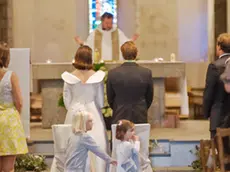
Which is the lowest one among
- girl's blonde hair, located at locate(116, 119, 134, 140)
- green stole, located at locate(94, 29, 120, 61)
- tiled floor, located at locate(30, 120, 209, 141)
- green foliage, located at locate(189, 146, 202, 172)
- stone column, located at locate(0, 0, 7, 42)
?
green foliage, located at locate(189, 146, 202, 172)

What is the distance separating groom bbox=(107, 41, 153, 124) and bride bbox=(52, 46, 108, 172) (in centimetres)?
23

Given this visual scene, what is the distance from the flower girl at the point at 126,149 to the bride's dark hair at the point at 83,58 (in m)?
0.99

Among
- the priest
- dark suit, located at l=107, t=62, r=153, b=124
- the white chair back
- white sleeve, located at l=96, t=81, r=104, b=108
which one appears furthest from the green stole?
the white chair back

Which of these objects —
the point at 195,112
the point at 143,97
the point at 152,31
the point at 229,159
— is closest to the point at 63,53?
the point at 152,31

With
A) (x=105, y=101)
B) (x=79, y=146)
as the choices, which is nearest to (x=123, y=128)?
(x=79, y=146)

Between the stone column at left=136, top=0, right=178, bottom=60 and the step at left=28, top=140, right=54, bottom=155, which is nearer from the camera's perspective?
the step at left=28, top=140, right=54, bottom=155

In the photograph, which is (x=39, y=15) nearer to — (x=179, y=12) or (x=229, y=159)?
(x=179, y=12)

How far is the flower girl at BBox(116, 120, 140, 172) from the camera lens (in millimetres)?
5781

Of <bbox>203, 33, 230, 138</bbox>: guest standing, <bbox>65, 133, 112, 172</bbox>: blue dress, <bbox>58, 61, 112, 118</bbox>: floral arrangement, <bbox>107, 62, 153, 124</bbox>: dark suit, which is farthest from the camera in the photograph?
<bbox>58, 61, 112, 118</bbox>: floral arrangement

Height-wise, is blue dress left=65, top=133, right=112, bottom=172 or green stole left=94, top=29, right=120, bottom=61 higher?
green stole left=94, top=29, right=120, bottom=61

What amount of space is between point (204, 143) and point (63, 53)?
5.91m

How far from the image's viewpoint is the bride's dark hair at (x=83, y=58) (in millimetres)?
6488

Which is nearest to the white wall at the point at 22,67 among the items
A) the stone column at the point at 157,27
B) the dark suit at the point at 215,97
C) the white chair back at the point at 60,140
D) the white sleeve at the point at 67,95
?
the white sleeve at the point at 67,95

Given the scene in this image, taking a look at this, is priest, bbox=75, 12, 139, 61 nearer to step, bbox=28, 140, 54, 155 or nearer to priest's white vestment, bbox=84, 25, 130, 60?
priest's white vestment, bbox=84, 25, 130, 60
